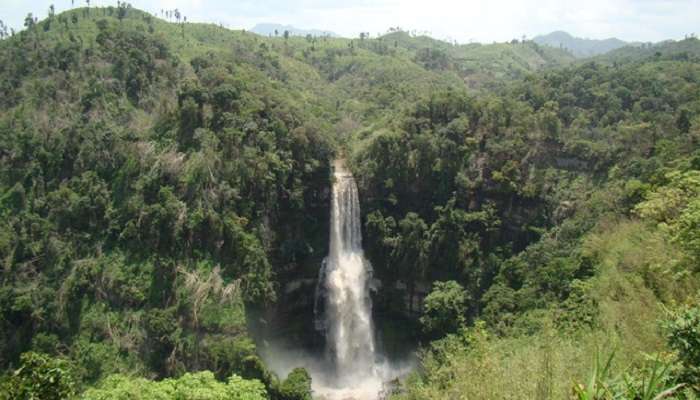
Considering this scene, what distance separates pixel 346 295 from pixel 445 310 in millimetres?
5173

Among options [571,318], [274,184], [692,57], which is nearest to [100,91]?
[274,184]

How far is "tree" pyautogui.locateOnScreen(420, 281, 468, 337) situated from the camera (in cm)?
2514

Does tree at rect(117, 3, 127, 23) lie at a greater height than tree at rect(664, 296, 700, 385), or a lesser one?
greater

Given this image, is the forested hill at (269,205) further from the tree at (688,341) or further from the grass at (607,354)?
the tree at (688,341)

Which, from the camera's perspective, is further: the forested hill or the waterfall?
the waterfall

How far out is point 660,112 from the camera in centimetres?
2989

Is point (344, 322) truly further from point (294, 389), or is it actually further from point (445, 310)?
point (294, 389)

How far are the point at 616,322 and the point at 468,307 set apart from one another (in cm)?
1417

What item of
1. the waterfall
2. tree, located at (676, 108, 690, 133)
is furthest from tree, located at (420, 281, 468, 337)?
tree, located at (676, 108, 690, 133)

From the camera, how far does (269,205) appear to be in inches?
1038

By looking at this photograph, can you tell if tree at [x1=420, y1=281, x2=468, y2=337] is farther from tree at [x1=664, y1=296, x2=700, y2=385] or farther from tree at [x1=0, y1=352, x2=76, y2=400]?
tree at [x1=0, y1=352, x2=76, y2=400]

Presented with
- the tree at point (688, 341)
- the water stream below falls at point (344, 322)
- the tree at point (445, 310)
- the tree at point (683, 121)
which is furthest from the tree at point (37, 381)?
the tree at point (683, 121)

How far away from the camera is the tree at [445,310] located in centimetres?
2514

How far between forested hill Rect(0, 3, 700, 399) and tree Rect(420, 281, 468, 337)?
0.10 metres
